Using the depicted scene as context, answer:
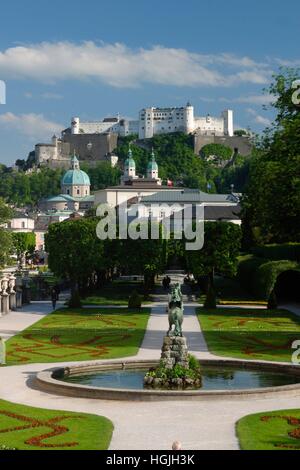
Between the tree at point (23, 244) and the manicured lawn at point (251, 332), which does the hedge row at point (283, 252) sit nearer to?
the manicured lawn at point (251, 332)

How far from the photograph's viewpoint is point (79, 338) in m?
35.3

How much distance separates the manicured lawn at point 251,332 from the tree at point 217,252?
4.94 meters

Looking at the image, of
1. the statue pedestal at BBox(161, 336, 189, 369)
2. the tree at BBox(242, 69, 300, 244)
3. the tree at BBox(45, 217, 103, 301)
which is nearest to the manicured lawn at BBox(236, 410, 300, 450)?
the statue pedestal at BBox(161, 336, 189, 369)

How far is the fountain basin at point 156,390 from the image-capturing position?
21.7m

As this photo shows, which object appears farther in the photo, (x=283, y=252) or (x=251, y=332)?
(x=283, y=252)

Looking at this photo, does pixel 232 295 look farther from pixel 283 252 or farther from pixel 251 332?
pixel 251 332

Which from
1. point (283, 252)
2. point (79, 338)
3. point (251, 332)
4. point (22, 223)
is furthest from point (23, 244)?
point (79, 338)

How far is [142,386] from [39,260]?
122207 mm

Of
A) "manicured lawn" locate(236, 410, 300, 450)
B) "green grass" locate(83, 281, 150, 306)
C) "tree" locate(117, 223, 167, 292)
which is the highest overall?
"tree" locate(117, 223, 167, 292)

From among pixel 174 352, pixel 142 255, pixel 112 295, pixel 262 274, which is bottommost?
pixel 112 295

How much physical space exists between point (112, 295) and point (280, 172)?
21.5 meters

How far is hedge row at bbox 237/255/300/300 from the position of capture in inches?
2094

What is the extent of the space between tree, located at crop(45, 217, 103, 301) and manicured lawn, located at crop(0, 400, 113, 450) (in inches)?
1376

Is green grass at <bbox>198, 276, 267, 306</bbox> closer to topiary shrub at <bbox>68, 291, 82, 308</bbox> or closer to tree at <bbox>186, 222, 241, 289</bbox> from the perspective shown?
tree at <bbox>186, 222, 241, 289</bbox>
